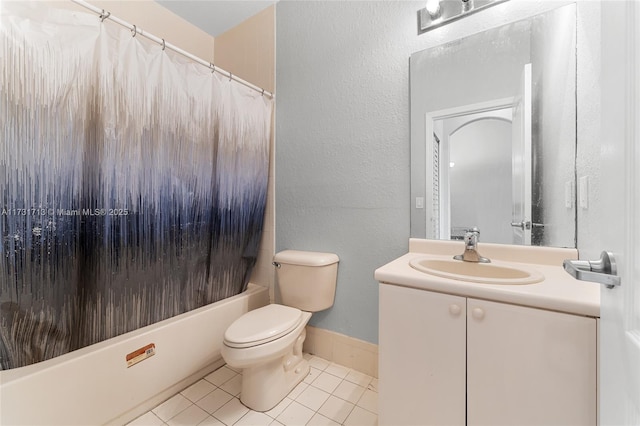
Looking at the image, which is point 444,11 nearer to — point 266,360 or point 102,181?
point 102,181

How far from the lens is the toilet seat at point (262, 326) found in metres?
1.19

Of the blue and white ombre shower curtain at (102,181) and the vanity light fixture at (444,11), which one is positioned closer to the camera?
the blue and white ombre shower curtain at (102,181)

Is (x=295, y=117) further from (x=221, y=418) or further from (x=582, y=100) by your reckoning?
(x=221, y=418)

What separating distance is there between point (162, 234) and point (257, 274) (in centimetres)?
80

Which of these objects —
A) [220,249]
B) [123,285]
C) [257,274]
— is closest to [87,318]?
[123,285]

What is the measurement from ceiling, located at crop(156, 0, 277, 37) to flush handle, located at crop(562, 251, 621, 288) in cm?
228

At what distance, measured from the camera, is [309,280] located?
61.5 inches

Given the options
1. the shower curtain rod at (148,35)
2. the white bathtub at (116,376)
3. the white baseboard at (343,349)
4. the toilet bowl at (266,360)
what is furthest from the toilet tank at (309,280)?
the shower curtain rod at (148,35)

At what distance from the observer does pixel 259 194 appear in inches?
72.2

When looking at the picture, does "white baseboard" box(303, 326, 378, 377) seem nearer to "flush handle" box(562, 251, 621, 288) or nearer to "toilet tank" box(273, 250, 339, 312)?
"toilet tank" box(273, 250, 339, 312)

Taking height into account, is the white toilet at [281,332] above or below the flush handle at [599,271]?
below

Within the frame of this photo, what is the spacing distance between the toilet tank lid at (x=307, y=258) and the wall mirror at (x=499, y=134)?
0.51 metres

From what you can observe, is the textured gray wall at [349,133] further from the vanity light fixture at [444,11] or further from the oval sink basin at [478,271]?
the oval sink basin at [478,271]

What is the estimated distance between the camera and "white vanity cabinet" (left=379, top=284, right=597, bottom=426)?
0.70 metres
